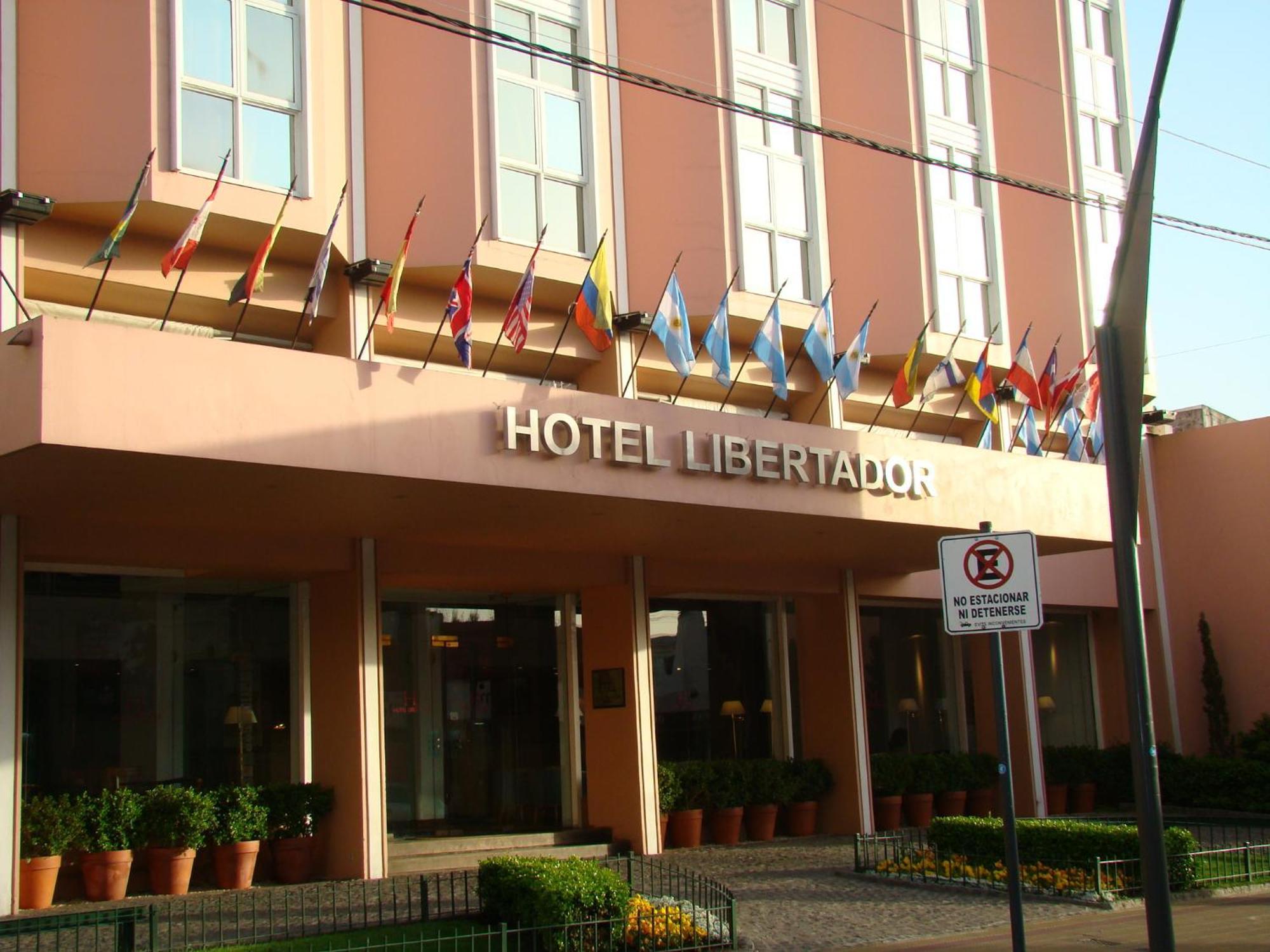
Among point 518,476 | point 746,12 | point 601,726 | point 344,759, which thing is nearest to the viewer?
point 518,476

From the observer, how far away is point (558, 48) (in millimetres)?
19688

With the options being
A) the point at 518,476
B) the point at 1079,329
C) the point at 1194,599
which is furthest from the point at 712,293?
the point at 1194,599

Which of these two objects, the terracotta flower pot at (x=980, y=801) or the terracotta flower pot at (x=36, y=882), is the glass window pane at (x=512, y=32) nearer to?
the terracotta flower pot at (x=36, y=882)

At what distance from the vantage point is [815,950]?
40.0 feet

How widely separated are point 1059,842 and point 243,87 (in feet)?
42.7

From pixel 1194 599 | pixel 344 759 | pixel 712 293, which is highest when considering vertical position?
pixel 712 293

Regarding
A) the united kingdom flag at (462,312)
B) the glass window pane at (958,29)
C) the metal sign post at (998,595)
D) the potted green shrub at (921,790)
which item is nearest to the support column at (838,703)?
the potted green shrub at (921,790)

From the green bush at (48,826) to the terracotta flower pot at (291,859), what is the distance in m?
2.49

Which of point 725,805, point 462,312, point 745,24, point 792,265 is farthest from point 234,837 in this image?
point 745,24

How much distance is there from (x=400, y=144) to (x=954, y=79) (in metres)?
12.4

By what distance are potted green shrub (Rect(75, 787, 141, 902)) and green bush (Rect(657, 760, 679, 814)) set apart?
783 cm

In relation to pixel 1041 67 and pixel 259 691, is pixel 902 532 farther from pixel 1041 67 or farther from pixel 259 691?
pixel 1041 67

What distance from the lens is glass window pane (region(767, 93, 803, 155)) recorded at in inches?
877

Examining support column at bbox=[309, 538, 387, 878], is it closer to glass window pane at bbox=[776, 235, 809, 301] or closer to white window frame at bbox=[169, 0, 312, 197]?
white window frame at bbox=[169, 0, 312, 197]
